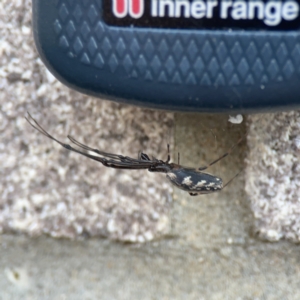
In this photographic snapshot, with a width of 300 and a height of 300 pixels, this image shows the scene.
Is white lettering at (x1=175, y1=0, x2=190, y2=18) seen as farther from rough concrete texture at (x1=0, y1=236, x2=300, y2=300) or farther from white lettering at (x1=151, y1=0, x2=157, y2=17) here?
rough concrete texture at (x1=0, y1=236, x2=300, y2=300)

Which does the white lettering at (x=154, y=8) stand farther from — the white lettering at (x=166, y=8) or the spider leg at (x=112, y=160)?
the spider leg at (x=112, y=160)

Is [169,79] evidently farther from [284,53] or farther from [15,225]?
[15,225]

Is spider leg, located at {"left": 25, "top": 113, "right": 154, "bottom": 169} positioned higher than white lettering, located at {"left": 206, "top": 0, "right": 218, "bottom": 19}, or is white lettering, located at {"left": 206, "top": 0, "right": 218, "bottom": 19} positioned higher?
white lettering, located at {"left": 206, "top": 0, "right": 218, "bottom": 19}

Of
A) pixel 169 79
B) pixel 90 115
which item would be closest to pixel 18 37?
pixel 90 115

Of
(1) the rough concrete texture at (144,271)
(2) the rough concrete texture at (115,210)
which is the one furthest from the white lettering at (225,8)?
(1) the rough concrete texture at (144,271)

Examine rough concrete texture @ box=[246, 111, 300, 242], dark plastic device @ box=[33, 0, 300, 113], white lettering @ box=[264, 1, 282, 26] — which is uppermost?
white lettering @ box=[264, 1, 282, 26]

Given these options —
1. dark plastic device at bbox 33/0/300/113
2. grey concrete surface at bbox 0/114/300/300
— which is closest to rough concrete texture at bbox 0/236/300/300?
grey concrete surface at bbox 0/114/300/300

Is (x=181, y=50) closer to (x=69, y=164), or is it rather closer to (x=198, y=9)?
(x=198, y=9)
